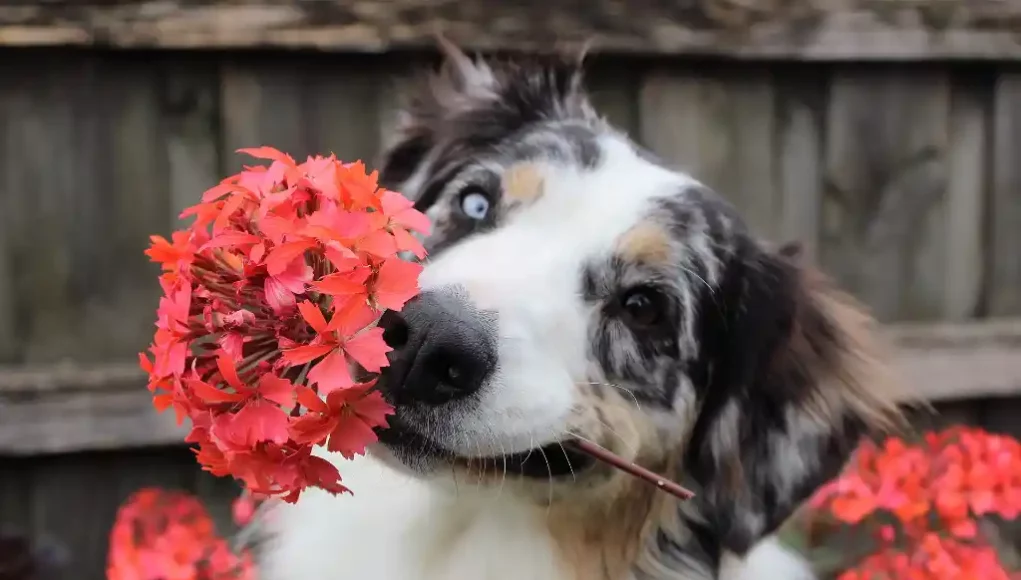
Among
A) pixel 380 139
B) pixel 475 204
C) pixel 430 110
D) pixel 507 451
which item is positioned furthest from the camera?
pixel 380 139

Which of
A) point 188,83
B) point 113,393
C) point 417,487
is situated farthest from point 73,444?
point 417,487

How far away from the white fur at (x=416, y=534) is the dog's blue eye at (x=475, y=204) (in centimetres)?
48

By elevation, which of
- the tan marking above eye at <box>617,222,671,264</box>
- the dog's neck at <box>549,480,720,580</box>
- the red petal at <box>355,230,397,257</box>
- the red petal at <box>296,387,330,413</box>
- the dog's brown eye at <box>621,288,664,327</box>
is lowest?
the dog's neck at <box>549,480,720,580</box>

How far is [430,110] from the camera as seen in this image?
6.44 feet

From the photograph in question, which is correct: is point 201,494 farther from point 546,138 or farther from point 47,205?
point 546,138

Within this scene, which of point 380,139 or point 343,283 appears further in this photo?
point 380,139

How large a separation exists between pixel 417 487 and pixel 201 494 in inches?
54.8

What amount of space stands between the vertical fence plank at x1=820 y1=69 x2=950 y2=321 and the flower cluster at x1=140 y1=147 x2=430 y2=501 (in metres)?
2.23

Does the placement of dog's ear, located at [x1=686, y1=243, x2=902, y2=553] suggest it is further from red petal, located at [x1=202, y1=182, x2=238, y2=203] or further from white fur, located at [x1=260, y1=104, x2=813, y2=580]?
red petal, located at [x1=202, y1=182, x2=238, y2=203]

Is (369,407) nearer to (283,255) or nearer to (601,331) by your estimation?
(283,255)

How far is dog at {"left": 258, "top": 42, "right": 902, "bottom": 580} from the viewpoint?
1.33 metres

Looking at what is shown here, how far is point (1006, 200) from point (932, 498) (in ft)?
4.36

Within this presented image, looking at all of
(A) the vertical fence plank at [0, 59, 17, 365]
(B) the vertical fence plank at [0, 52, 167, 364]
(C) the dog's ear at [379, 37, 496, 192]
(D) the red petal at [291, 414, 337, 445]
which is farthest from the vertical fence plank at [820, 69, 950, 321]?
(A) the vertical fence plank at [0, 59, 17, 365]

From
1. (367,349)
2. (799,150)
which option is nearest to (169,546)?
(367,349)
